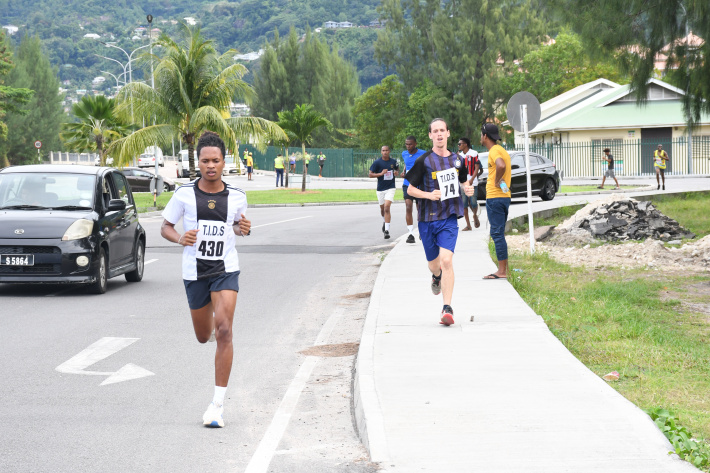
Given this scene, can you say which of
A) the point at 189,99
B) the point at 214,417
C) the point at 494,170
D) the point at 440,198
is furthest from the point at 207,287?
the point at 189,99

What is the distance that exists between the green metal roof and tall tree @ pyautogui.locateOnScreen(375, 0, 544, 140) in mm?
15059

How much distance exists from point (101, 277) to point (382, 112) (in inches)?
2740

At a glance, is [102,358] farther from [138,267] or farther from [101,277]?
[138,267]

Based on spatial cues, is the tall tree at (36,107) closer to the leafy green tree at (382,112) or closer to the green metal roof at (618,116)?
the leafy green tree at (382,112)

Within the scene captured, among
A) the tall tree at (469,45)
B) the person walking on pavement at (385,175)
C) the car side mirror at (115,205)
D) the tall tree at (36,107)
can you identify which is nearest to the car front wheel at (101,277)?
the car side mirror at (115,205)

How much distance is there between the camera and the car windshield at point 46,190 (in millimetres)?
13211

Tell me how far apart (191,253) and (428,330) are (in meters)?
3.25

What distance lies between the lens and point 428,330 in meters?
8.98

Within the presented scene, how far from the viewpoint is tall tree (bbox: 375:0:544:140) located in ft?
235

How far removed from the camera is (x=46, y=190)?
13453mm

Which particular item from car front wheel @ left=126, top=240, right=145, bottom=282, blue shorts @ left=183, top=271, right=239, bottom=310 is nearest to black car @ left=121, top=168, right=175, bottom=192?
car front wheel @ left=126, top=240, right=145, bottom=282

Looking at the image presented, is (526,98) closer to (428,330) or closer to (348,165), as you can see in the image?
(428,330)

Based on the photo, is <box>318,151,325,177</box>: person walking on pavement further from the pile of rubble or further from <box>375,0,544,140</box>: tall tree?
the pile of rubble

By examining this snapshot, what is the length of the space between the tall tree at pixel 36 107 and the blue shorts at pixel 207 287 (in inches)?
3316
